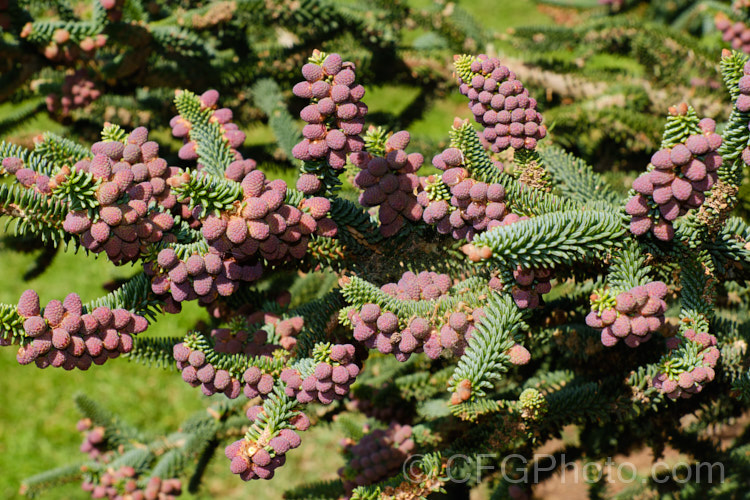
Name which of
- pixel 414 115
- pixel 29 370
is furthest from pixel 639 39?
pixel 29 370

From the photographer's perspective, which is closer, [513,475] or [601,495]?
[513,475]

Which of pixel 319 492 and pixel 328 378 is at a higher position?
pixel 328 378

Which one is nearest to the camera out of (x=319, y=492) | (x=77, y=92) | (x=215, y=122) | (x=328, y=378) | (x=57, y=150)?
(x=328, y=378)

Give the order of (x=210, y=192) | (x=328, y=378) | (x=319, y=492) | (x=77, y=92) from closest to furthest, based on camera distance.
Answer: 1. (x=210, y=192)
2. (x=328, y=378)
3. (x=319, y=492)
4. (x=77, y=92)

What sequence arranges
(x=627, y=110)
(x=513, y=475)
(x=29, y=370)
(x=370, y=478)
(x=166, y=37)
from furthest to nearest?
(x=29, y=370)
(x=627, y=110)
(x=166, y=37)
(x=513, y=475)
(x=370, y=478)

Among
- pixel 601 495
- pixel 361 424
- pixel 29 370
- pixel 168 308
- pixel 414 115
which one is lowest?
pixel 29 370

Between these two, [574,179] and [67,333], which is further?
[574,179]

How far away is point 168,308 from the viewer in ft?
4.00

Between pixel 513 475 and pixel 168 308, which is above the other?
pixel 168 308

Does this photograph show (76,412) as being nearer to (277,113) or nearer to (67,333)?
(277,113)

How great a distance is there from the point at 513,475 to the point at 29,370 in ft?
15.0

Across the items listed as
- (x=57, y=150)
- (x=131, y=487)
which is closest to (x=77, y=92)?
(x=57, y=150)

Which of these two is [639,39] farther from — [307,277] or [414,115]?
[307,277]

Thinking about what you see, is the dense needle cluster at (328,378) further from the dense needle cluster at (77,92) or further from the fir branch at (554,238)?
the dense needle cluster at (77,92)
